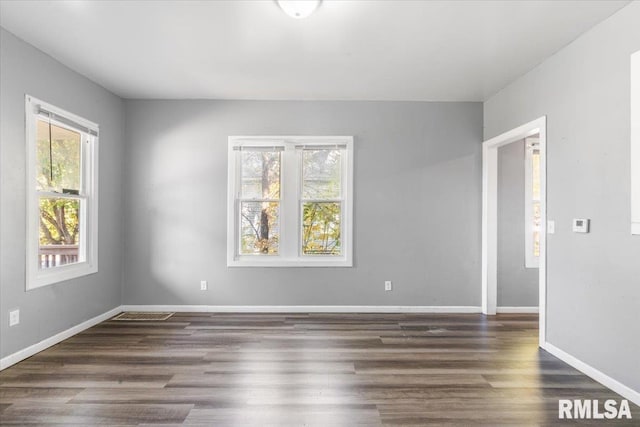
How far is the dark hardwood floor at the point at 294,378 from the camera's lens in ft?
7.79

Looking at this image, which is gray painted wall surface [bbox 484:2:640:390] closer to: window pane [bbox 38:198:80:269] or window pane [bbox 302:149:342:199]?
window pane [bbox 302:149:342:199]

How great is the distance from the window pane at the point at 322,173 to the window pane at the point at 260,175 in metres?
0.37

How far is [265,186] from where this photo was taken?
4.89 m

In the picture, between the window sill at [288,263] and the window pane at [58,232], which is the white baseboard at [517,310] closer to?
the window sill at [288,263]

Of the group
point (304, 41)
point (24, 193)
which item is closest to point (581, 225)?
point (304, 41)

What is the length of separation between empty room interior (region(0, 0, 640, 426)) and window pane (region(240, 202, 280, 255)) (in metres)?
0.03

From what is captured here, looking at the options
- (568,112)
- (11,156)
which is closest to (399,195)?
(568,112)

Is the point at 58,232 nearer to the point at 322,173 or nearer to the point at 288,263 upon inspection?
the point at 288,263

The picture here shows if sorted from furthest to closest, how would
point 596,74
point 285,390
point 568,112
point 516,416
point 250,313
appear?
point 250,313
point 568,112
point 596,74
point 285,390
point 516,416

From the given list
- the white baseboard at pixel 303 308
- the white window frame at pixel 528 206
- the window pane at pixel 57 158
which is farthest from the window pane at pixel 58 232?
the white window frame at pixel 528 206

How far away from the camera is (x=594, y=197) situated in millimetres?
2938

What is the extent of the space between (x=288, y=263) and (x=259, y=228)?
583 millimetres

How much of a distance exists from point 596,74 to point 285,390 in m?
3.31

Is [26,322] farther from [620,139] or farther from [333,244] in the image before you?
[620,139]
